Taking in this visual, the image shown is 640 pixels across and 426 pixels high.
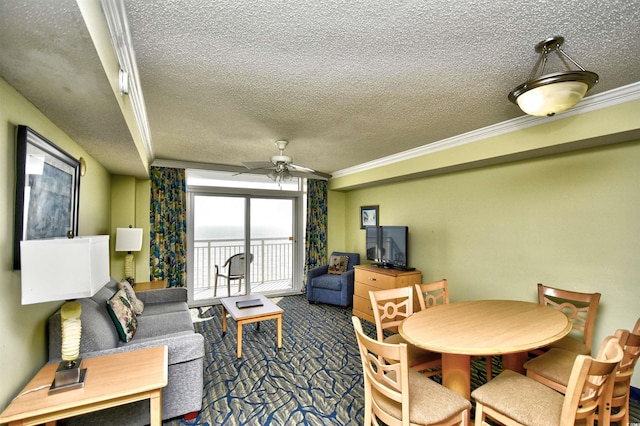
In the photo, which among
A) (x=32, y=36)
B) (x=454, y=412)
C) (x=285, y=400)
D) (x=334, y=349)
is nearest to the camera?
(x=32, y=36)

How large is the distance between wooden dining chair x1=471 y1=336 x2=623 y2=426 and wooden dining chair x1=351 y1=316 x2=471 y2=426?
7.2 inches

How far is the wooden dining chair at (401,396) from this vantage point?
4.78ft

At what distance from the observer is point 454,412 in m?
1.58

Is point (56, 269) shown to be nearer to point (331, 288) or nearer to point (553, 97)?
point (553, 97)

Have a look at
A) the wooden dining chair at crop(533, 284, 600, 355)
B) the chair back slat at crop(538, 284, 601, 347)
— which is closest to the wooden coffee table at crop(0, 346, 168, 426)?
the wooden dining chair at crop(533, 284, 600, 355)

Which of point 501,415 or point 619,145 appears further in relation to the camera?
point 619,145

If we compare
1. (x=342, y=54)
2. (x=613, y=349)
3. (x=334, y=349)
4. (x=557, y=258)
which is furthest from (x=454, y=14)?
(x=334, y=349)

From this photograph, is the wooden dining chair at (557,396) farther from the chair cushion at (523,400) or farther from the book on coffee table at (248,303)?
the book on coffee table at (248,303)

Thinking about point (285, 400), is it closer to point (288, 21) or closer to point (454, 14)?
point (288, 21)

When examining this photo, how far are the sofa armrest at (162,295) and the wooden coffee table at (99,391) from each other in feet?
6.47

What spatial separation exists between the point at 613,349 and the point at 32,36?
109 inches

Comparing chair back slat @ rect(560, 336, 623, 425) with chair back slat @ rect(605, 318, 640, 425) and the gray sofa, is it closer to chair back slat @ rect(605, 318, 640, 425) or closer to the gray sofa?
chair back slat @ rect(605, 318, 640, 425)

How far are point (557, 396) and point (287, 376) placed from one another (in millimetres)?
2079

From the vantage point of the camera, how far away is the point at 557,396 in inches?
65.1
